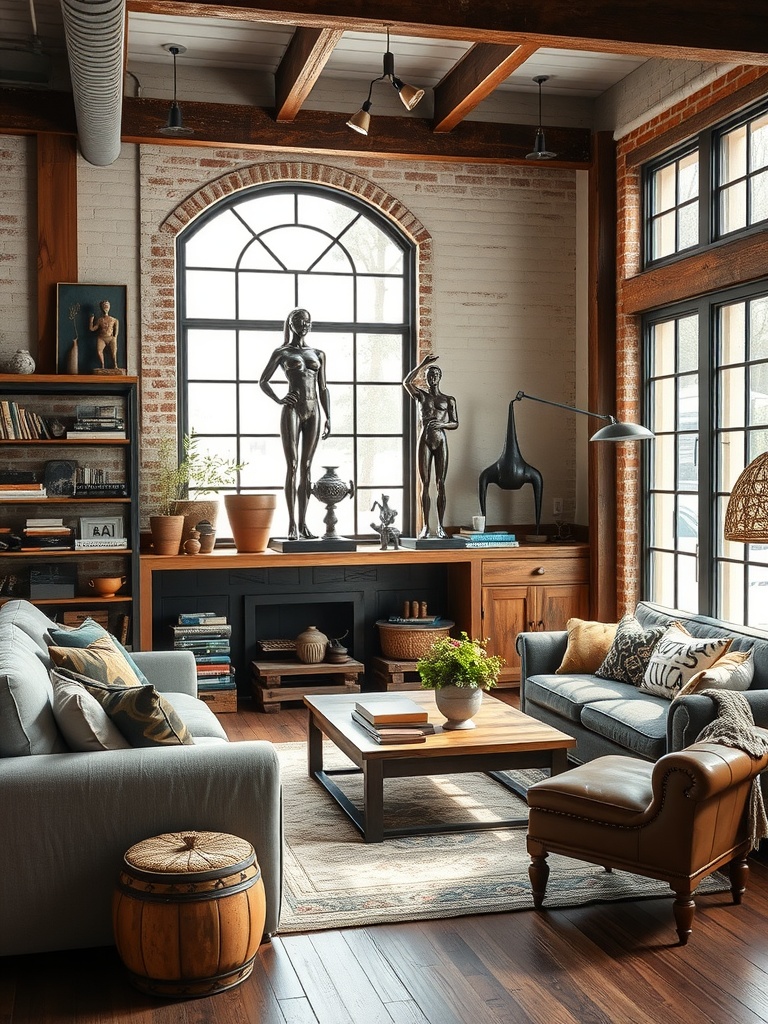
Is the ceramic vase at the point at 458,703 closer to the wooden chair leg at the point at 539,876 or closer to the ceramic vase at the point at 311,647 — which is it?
the wooden chair leg at the point at 539,876

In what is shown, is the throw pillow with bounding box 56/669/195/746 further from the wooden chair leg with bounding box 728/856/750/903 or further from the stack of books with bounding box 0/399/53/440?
the stack of books with bounding box 0/399/53/440

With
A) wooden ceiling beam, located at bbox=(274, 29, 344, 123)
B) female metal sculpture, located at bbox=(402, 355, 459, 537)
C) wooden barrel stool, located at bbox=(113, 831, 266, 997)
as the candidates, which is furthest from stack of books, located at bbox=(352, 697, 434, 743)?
wooden ceiling beam, located at bbox=(274, 29, 344, 123)

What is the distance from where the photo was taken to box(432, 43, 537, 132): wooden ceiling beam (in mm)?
6309

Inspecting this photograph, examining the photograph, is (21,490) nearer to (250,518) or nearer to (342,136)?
(250,518)

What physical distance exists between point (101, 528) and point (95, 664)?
3006 millimetres

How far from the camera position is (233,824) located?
3504 millimetres

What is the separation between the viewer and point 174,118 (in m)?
6.72

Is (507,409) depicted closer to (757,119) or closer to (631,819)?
(757,119)

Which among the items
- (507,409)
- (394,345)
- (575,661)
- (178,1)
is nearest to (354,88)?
(394,345)

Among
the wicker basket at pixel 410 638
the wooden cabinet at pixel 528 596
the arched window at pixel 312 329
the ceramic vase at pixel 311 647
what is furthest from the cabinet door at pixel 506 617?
the ceramic vase at pixel 311 647

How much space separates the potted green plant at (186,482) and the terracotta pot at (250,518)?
149 millimetres

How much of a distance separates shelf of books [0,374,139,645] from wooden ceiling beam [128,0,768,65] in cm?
278

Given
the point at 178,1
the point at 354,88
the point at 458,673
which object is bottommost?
the point at 458,673

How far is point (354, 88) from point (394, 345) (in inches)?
68.9
